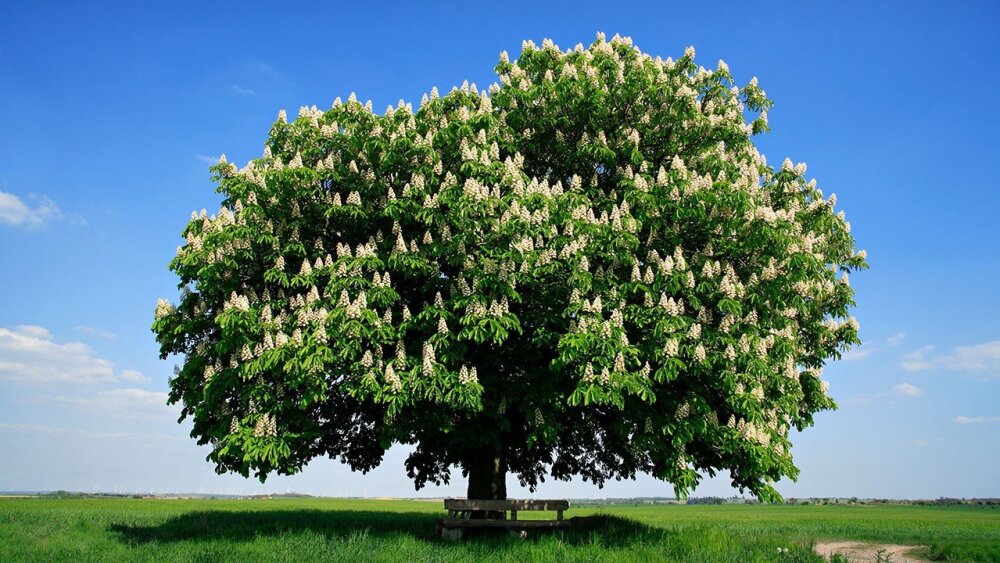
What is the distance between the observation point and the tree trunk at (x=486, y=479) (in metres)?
19.4

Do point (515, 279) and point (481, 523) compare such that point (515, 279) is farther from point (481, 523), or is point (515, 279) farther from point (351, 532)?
point (351, 532)

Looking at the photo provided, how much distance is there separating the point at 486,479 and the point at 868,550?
43.8ft

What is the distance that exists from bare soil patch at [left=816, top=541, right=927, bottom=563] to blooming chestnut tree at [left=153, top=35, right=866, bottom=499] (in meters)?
4.74

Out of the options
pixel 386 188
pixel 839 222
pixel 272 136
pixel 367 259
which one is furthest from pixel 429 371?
pixel 839 222

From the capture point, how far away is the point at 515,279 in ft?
45.9

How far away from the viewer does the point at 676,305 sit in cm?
1477

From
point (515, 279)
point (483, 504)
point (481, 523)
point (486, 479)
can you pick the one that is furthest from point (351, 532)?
point (515, 279)

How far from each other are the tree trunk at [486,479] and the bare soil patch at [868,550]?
9.32m

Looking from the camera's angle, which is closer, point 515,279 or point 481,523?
point 515,279

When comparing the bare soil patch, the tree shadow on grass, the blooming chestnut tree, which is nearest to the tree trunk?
the blooming chestnut tree

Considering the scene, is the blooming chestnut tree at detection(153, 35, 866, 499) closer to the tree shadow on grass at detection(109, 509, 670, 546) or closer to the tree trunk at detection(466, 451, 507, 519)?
the tree trunk at detection(466, 451, 507, 519)

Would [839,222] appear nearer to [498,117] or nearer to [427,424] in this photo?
[498,117]

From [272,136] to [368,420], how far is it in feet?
29.2

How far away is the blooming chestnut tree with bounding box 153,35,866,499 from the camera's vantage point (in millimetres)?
14219
